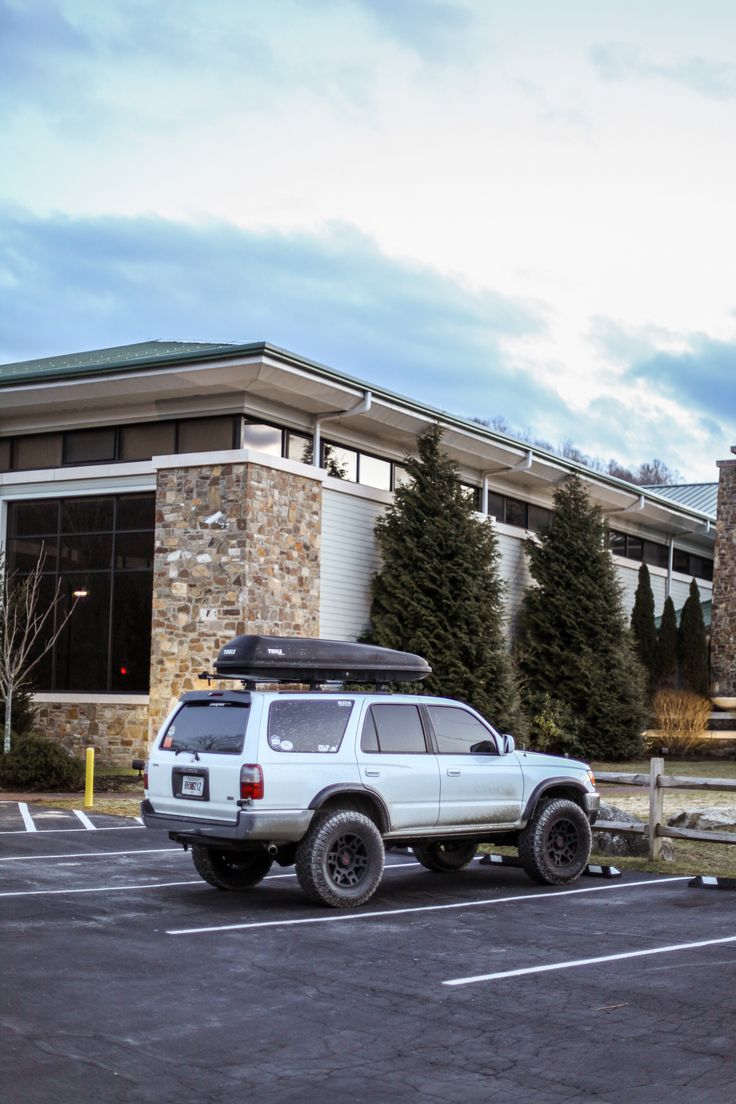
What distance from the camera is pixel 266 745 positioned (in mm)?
10852

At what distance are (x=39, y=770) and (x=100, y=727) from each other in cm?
382

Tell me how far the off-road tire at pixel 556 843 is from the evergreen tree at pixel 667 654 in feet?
84.4

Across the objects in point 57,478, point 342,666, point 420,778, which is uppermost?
point 57,478

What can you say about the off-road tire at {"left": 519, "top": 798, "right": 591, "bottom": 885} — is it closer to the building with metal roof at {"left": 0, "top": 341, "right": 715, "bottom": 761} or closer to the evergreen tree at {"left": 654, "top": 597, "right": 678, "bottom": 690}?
the building with metal roof at {"left": 0, "top": 341, "right": 715, "bottom": 761}

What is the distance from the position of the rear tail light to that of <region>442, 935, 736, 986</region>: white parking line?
2976mm

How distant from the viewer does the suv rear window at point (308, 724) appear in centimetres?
1100

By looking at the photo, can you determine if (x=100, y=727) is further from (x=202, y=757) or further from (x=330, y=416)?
(x=202, y=757)

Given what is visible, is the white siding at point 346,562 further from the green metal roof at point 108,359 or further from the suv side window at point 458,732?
the suv side window at point 458,732

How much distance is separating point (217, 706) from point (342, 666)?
136cm

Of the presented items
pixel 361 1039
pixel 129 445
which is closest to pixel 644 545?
pixel 129 445

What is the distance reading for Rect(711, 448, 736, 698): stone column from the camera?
39.4 meters

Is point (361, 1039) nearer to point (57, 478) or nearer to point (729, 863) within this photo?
point (729, 863)

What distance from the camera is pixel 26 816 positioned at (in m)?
17.8

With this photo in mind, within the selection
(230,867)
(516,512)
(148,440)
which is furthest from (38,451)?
(230,867)
